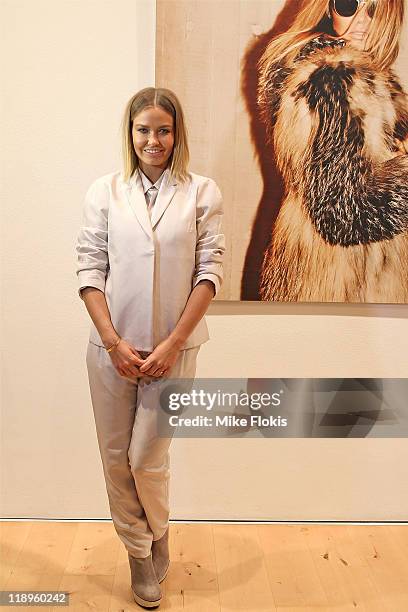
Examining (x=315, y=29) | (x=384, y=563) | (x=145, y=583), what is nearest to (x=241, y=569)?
(x=145, y=583)

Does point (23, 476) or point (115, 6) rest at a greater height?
point (115, 6)

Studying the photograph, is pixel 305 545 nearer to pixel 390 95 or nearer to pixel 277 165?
pixel 277 165

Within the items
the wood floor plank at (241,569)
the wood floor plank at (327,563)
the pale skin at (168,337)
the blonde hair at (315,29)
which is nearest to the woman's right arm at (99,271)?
the pale skin at (168,337)

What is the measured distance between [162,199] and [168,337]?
30 cm

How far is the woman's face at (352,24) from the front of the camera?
5.61ft

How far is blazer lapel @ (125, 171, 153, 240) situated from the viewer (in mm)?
1694

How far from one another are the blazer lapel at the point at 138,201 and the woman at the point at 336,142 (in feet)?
1.01

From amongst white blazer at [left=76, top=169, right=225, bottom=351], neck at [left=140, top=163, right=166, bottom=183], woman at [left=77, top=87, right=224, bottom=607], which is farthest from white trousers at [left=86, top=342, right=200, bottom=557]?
neck at [left=140, top=163, right=166, bottom=183]

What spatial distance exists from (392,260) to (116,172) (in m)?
0.68

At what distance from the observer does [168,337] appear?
68.7 inches

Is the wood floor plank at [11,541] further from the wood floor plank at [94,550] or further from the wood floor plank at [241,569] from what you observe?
the wood floor plank at [241,569]

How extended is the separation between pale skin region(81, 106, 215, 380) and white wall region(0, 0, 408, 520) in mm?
103

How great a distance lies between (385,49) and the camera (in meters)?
1.74

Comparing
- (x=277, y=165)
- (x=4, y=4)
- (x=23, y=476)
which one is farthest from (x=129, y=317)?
(x=4, y=4)
